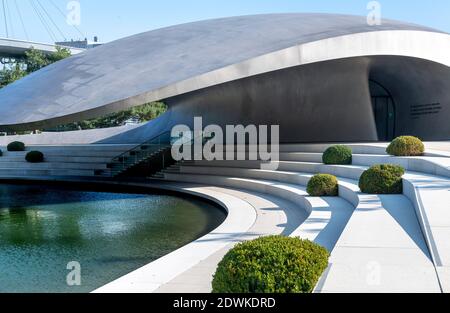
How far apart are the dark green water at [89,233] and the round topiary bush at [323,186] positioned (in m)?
2.13

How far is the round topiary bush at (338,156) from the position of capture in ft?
41.6

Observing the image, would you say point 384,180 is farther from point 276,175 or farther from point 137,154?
point 137,154

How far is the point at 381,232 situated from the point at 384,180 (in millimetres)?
3116

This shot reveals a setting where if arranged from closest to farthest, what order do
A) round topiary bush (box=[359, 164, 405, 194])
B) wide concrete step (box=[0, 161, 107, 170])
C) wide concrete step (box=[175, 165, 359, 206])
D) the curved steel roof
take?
round topiary bush (box=[359, 164, 405, 194]) → wide concrete step (box=[175, 165, 359, 206]) → the curved steel roof → wide concrete step (box=[0, 161, 107, 170])

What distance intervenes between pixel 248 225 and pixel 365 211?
7.82 feet

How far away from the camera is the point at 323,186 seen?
10008 millimetres

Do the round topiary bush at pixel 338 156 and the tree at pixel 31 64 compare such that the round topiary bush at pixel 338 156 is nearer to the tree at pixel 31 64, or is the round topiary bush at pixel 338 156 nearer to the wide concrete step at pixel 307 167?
the wide concrete step at pixel 307 167

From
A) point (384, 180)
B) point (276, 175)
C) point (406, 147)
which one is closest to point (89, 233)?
point (384, 180)

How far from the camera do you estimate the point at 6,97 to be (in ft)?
41.4

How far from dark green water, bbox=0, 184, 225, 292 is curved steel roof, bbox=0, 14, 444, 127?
242 centimetres

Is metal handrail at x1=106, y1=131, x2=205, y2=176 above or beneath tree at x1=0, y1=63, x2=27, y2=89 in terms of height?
beneath

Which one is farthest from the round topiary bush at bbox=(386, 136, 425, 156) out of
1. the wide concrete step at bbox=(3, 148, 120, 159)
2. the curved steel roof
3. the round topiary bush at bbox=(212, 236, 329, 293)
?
the wide concrete step at bbox=(3, 148, 120, 159)

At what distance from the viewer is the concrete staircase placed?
382cm

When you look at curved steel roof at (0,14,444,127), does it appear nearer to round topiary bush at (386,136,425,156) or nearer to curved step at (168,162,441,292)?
round topiary bush at (386,136,425,156)
